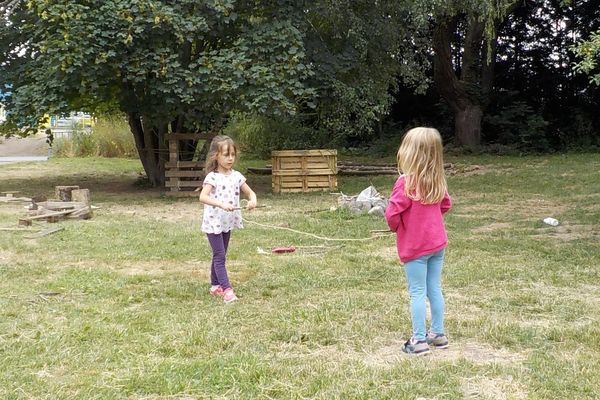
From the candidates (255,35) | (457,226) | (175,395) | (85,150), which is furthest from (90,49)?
(85,150)

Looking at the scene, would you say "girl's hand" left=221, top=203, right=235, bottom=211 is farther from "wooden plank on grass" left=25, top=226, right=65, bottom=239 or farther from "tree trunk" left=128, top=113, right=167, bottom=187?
"tree trunk" left=128, top=113, right=167, bottom=187

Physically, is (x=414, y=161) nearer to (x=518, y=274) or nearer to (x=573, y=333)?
(x=573, y=333)

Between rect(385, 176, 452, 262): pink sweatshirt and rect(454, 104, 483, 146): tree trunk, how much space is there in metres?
20.8

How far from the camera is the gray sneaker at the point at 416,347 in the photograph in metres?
4.25

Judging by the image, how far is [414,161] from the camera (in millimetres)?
4262

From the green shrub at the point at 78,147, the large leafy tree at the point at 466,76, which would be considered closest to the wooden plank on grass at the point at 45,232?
the large leafy tree at the point at 466,76

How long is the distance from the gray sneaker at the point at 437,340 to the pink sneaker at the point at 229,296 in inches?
70.0

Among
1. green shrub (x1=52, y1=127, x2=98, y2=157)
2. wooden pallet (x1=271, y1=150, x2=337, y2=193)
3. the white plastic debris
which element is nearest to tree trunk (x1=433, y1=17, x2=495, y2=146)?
wooden pallet (x1=271, y1=150, x2=337, y2=193)

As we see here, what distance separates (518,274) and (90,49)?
28.7ft

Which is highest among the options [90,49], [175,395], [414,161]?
[90,49]

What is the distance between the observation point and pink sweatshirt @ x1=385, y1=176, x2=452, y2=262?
4320 millimetres

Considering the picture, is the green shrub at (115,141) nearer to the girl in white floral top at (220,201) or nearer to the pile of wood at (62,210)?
the pile of wood at (62,210)

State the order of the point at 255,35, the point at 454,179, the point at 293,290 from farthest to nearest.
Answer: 1. the point at 454,179
2. the point at 255,35
3. the point at 293,290

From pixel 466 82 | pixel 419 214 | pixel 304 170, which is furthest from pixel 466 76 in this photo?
pixel 419 214
